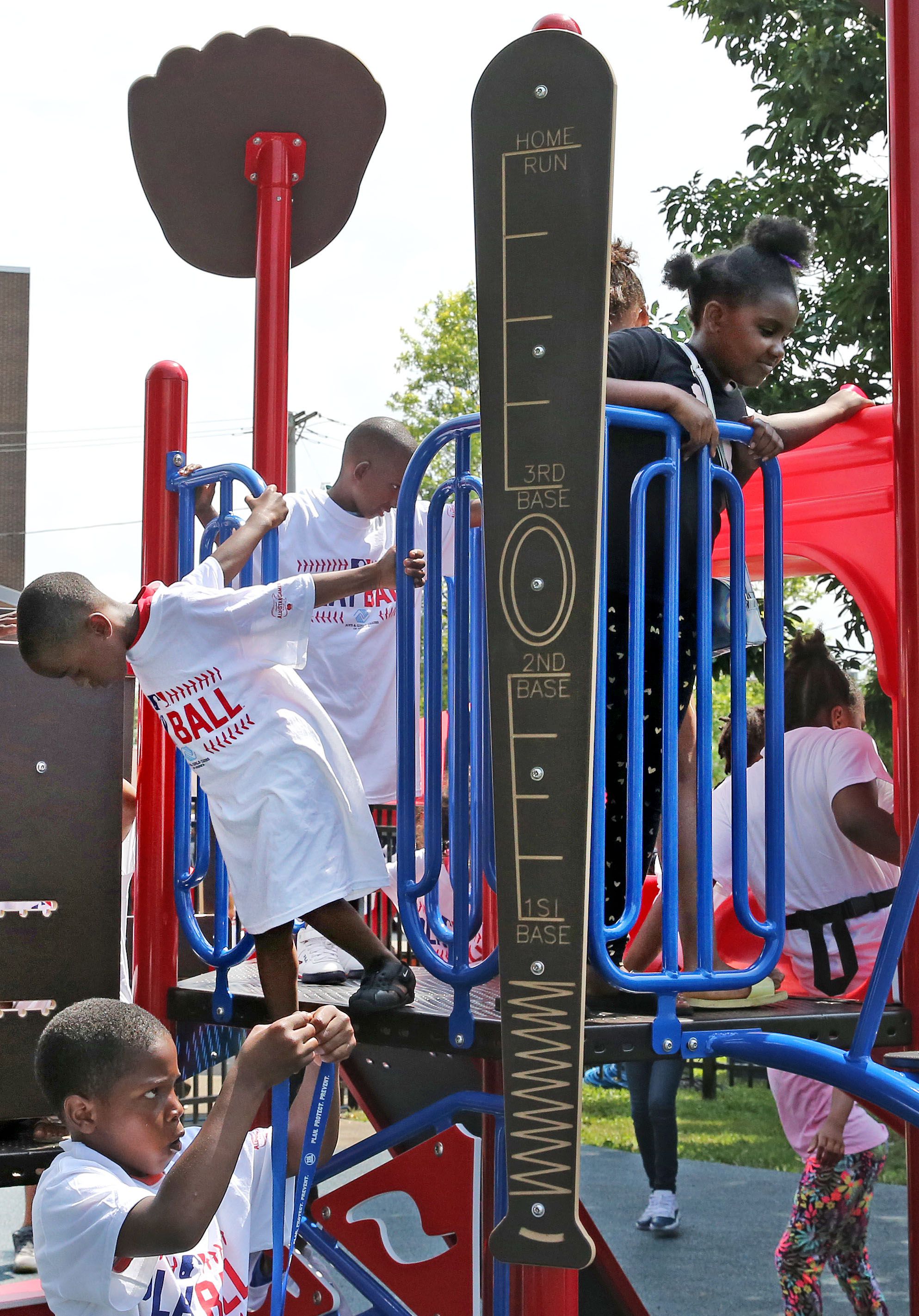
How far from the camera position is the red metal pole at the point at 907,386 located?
245 cm

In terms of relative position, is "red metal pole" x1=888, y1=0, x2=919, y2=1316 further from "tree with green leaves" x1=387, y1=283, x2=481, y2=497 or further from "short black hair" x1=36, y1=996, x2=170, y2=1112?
"tree with green leaves" x1=387, y1=283, x2=481, y2=497

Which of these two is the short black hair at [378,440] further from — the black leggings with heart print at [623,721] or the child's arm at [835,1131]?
the child's arm at [835,1131]

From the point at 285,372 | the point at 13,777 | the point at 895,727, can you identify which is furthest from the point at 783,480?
the point at 13,777

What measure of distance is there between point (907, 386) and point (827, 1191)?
2.16 metres

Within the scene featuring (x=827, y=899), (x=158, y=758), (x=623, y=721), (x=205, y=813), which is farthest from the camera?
(x=158, y=758)

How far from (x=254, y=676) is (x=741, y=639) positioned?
91 centimetres

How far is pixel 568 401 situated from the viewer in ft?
5.36

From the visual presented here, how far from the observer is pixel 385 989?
7.86 ft

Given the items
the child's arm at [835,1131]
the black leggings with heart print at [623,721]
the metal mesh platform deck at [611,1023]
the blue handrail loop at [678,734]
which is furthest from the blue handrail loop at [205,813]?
the child's arm at [835,1131]

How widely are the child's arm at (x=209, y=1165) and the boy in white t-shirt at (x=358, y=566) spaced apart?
1.39 m

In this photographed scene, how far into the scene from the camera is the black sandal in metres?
2.37

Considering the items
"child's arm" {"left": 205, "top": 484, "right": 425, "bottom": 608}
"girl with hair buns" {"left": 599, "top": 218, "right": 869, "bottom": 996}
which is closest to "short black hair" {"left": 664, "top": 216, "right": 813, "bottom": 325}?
"girl with hair buns" {"left": 599, "top": 218, "right": 869, "bottom": 996}

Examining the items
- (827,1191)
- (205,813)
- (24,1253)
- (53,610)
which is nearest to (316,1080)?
(53,610)

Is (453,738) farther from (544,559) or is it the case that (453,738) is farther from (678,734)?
(544,559)
